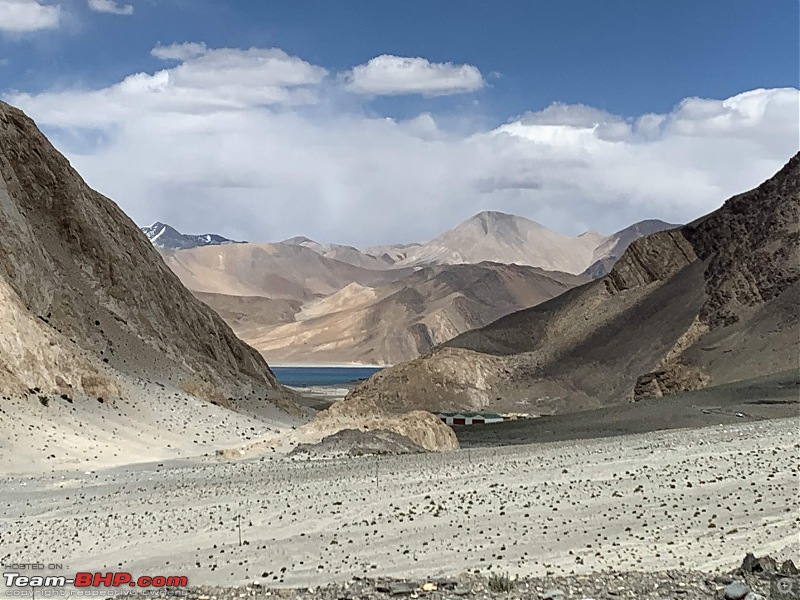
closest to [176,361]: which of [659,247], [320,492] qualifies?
[320,492]

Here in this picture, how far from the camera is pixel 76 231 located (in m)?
42.6

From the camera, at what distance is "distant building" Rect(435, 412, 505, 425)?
55.8 metres

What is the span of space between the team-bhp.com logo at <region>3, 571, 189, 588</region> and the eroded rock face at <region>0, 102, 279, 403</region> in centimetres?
1811

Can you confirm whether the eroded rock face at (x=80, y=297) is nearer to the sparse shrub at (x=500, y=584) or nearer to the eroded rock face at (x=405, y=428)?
the eroded rock face at (x=405, y=428)

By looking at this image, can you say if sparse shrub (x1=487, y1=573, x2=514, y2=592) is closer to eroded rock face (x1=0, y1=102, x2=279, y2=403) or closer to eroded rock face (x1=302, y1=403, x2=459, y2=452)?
eroded rock face (x1=302, y1=403, x2=459, y2=452)

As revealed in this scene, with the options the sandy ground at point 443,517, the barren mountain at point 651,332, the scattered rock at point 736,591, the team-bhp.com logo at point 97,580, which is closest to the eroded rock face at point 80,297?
the barren mountain at point 651,332

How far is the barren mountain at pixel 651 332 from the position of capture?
54156mm

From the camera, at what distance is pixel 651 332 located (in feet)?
225

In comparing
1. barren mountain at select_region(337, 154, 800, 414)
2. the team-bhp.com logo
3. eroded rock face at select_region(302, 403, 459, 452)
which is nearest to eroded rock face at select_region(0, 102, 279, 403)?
eroded rock face at select_region(302, 403, 459, 452)

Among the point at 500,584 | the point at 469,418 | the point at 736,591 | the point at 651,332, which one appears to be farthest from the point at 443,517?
the point at 651,332

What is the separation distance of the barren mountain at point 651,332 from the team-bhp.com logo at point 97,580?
109 feet

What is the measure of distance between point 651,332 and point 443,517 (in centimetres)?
5619

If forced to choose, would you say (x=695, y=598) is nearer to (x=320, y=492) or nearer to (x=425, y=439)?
(x=320, y=492)

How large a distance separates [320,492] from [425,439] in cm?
1327
